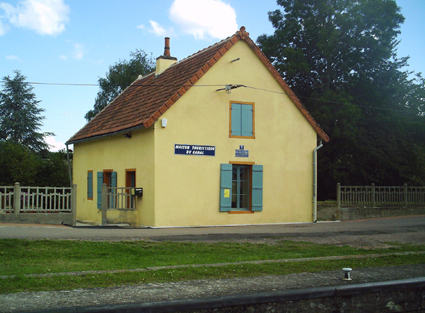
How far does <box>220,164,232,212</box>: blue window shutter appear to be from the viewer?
18859 millimetres

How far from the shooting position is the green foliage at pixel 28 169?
26984 millimetres

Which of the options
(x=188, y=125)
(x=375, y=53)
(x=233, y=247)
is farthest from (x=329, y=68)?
(x=233, y=247)

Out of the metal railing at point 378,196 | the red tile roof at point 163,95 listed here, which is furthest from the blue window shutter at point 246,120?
the metal railing at point 378,196

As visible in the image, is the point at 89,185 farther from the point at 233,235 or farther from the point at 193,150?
the point at 233,235

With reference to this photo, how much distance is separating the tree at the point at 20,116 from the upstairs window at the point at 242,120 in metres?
33.4

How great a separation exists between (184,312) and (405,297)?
3851 mm

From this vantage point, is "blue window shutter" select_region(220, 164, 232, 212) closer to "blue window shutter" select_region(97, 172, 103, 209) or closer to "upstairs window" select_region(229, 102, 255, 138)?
"upstairs window" select_region(229, 102, 255, 138)

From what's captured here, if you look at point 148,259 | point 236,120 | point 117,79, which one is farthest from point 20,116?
point 148,259

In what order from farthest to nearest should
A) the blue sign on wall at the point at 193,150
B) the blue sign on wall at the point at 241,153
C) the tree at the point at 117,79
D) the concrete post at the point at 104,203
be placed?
1. the tree at the point at 117,79
2. the blue sign on wall at the point at 241,153
3. the blue sign on wall at the point at 193,150
4. the concrete post at the point at 104,203

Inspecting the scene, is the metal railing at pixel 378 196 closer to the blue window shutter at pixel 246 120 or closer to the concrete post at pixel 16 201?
the blue window shutter at pixel 246 120

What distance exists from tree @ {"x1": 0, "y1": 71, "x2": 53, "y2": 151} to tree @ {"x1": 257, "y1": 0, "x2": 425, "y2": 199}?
26242 millimetres

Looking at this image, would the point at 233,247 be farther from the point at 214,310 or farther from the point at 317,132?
the point at 317,132

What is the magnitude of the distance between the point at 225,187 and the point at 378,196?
9.52 metres

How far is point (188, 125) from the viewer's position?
18344 mm
